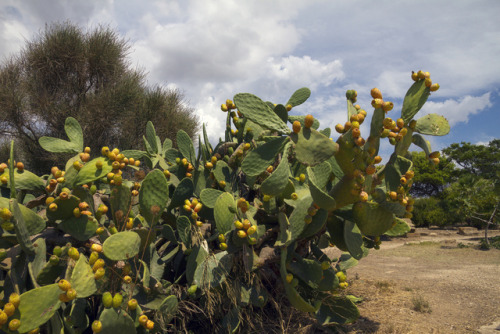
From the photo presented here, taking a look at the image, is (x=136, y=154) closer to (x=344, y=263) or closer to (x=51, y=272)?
(x=51, y=272)

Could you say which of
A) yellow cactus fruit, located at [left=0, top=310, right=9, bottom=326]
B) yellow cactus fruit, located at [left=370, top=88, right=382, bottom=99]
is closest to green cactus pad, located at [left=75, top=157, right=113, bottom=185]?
yellow cactus fruit, located at [left=0, top=310, right=9, bottom=326]

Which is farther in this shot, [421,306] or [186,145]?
[421,306]

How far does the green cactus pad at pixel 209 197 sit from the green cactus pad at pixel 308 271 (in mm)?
571

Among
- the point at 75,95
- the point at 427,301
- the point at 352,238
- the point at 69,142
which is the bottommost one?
the point at 427,301

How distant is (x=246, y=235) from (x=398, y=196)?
0.76 meters

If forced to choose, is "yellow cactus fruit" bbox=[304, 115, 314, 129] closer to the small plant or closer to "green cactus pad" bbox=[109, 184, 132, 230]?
"green cactus pad" bbox=[109, 184, 132, 230]

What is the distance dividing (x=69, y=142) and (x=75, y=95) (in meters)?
10.7

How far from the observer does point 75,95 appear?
11766 millimetres

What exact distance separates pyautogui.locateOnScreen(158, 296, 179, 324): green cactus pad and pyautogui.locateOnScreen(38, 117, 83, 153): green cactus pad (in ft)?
4.30

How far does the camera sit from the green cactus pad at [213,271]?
1851mm

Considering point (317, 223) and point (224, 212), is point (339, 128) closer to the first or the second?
point (317, 223)

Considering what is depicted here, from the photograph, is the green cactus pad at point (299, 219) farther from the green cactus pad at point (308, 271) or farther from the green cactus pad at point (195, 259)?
the green cactus pad at point (195, 259)

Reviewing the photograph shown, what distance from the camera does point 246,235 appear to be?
69.7 inches

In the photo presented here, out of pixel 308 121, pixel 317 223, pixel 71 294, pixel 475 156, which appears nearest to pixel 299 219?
pixel 317 223
